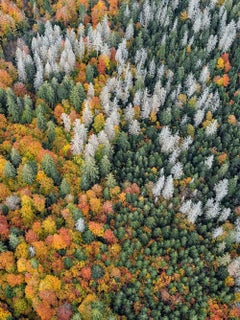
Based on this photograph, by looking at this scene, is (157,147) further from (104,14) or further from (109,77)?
(104,14)

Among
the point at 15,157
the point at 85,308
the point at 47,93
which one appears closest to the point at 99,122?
the point at 47,93

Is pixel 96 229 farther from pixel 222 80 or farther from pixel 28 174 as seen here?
pixel 222 80

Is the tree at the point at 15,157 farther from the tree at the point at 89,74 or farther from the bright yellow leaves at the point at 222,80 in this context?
the bright yellow leaves at the point at 222,80

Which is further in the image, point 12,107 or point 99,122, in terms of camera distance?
point 99,122

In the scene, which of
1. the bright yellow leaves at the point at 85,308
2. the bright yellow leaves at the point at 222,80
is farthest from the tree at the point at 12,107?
the bright yellow leaves at the point at 222,80

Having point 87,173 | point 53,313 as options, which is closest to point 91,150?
point 87,173

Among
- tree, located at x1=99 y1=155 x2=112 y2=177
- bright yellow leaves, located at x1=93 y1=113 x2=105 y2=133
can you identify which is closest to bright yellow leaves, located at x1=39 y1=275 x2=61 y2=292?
tree, located at x1=99 y1=155 x2=112 y2=177

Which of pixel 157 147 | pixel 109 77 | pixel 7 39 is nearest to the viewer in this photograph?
pixel 157 147

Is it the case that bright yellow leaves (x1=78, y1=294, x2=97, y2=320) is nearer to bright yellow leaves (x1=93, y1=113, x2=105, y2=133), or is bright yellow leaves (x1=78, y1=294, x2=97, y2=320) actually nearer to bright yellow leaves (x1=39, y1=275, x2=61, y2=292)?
bright yellow leaves (x1=39, y1=275, x2=61, y2=292)
